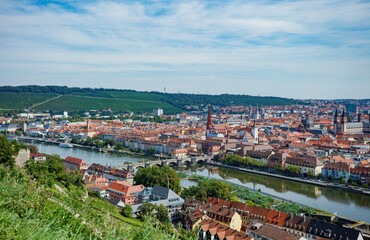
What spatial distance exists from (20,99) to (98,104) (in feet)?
40.4

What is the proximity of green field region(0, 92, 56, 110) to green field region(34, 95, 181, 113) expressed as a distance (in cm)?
200

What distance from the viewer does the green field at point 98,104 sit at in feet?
197

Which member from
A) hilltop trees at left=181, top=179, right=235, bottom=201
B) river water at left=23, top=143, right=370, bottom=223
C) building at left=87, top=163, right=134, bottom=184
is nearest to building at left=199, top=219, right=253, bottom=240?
hilltop trees at left=181, top=179, right=235, bottom=201

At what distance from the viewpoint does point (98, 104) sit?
64.4 m

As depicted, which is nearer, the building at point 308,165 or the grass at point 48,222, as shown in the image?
the grass at point 48,222

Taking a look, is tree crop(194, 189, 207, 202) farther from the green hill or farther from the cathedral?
the cathedral

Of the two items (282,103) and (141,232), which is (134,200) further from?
(282,103)

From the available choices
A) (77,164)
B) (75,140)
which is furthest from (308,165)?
(75,140)

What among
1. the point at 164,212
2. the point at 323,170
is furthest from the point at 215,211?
the point at 323,170

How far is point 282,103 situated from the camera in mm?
82250

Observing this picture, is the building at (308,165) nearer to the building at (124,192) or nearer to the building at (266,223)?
the building at (266,223)

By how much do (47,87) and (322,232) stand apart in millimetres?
68500

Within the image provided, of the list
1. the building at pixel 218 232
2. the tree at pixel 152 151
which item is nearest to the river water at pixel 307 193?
the building at pixel 218 232

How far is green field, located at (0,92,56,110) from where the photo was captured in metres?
56.5
